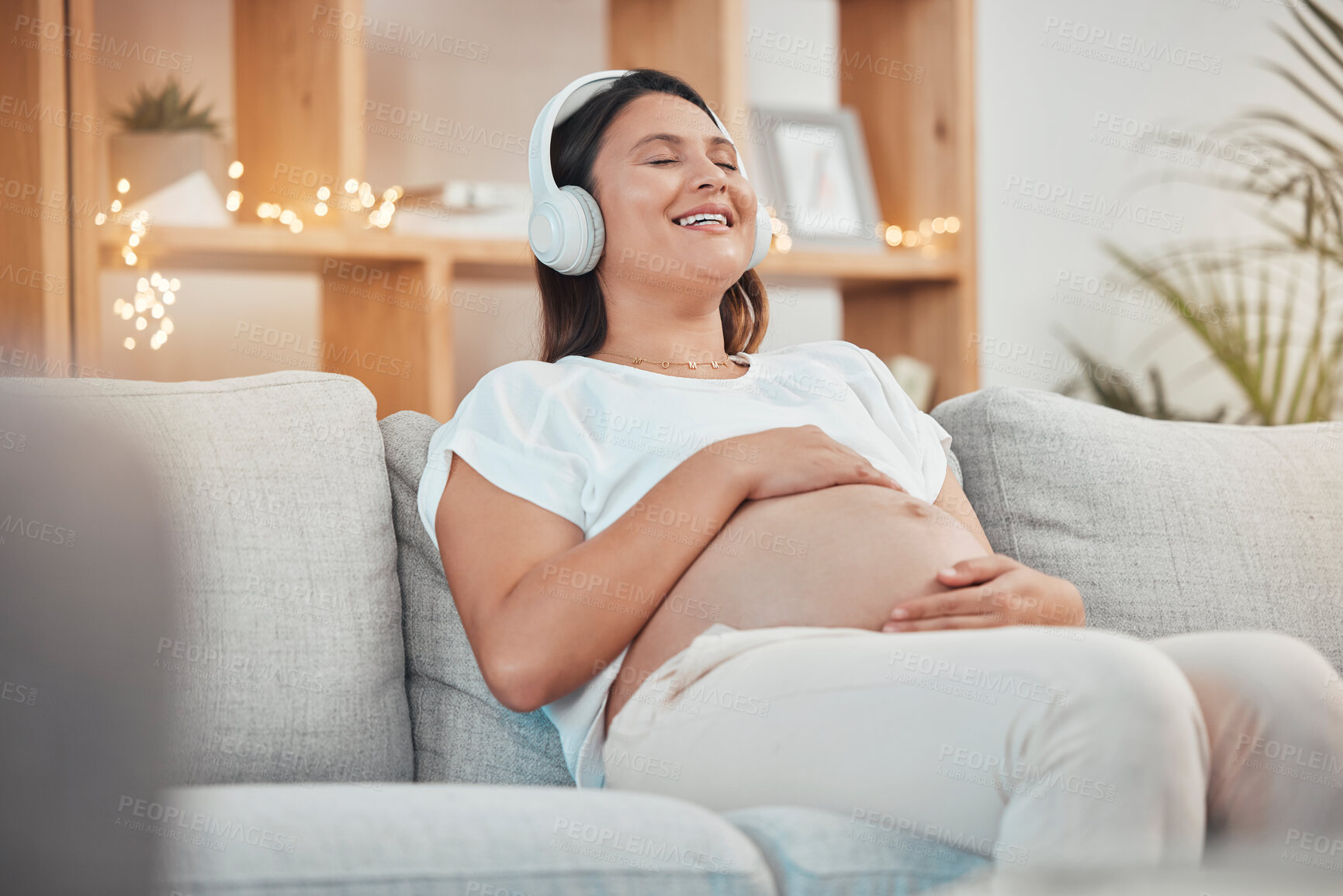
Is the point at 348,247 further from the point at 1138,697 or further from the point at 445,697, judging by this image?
the point at 1138,697

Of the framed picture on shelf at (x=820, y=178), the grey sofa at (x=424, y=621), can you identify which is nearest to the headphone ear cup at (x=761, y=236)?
the grey sofa at (x=424, y=621)

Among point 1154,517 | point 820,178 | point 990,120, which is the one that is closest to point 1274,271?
point 990,120

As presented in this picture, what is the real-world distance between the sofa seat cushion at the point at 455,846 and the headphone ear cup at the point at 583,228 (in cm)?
80

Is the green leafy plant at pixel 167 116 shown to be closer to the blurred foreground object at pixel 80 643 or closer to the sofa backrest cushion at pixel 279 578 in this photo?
the sofa backrest cushion at pixel 279 578

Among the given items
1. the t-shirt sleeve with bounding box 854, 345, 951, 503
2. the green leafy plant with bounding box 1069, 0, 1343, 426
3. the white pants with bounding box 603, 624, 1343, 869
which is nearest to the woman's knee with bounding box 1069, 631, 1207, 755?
the white pants with bounding box 603, 624, 1343, 869

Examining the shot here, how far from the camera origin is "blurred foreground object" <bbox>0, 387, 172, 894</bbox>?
0.35 meters

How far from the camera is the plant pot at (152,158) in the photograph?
6.84 ft

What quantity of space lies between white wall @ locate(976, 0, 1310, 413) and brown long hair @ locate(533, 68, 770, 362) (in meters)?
1.63

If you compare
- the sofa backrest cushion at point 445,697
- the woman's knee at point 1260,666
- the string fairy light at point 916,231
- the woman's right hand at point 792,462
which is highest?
the string fairy light at point 916,231

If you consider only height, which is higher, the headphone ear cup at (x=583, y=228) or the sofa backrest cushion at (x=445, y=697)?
the headphone ear cup at (x=583, y=228)

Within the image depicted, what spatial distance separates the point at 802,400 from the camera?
135 centimetres

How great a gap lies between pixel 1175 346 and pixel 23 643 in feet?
9.83

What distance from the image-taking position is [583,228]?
1418 millimetres

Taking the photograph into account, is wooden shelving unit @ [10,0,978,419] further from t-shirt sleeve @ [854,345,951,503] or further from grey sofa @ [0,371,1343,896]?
t-shirt sleeve @ [854,345,951,503]
